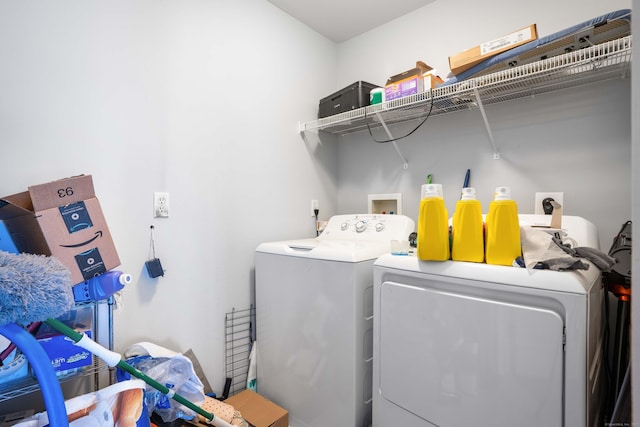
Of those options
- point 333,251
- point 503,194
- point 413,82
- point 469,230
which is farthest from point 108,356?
point 413,82

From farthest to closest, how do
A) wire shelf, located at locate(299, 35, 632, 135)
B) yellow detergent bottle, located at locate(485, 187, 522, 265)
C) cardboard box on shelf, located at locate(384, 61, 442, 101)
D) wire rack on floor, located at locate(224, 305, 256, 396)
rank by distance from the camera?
wire rack on floor, located at locate(224, 305, 256, 396) → cardboard box on shelf, located at locate(384, 61, 442, 101) → wire shelf, located at locate(299, 35, 632, 135) → yellow detergent bottle, located at locate(485, 187, 522, 265)

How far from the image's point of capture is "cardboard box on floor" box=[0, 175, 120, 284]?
1.04 metres

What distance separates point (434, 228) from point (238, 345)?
142cm

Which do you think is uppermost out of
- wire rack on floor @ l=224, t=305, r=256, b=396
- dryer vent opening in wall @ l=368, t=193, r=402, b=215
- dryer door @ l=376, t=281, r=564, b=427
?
dryer vent opening in wall @ l=368, t=193, r=402, b=215

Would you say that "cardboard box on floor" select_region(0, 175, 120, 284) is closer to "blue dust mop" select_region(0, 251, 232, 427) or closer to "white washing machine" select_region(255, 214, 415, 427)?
"blue dust mop" select_region(0, 251, 232, 427)

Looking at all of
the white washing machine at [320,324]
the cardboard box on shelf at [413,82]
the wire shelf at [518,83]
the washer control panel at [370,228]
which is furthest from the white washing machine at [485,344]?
the cardboard box on shelf at [413,82]

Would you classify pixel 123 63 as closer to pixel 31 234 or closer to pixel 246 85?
pixel 246 85

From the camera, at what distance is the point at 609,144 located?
146cm

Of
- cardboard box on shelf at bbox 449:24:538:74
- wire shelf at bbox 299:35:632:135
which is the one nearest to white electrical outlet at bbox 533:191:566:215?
wire shelf at bbox 299:35:632:135

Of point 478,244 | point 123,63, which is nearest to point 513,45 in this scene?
point 478,244

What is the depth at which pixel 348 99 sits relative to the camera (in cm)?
207

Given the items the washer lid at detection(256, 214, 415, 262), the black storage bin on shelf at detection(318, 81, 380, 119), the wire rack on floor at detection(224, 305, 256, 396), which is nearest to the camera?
the washer lid at detection(256, 214, 415, 262)

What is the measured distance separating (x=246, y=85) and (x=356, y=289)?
4.70 feet

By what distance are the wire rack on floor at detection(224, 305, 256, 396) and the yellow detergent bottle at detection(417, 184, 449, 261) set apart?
1.26 metres
